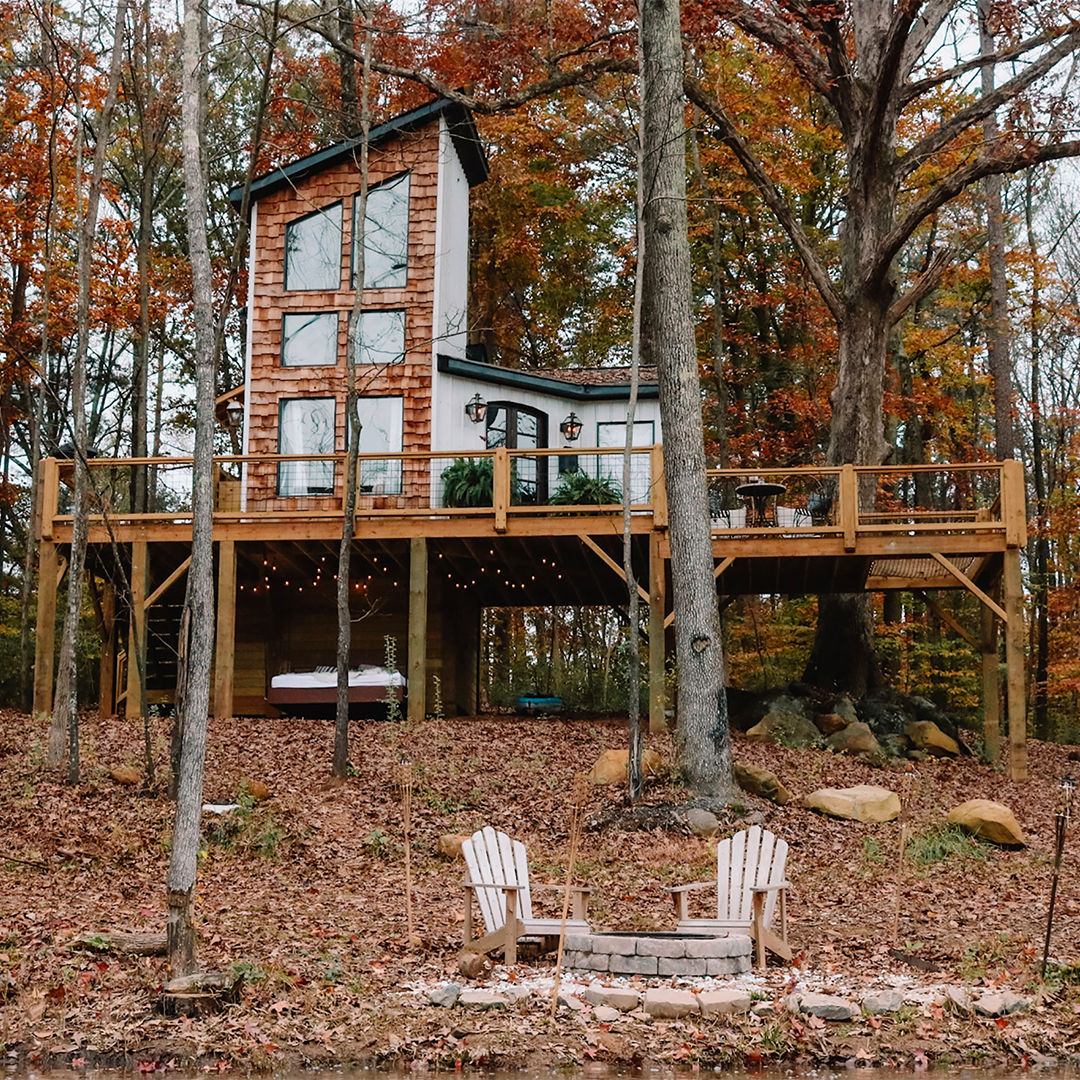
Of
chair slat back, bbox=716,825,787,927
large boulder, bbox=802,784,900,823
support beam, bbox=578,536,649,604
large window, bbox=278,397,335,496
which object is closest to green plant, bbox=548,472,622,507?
support beam, bbox=578,536,649,604

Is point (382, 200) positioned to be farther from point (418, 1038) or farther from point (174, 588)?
point (418, 1038)

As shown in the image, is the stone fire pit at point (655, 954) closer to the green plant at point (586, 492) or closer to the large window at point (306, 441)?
the green plant at point (586, 492)

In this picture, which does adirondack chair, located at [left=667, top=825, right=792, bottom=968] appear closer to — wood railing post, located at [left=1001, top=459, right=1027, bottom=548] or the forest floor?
the forest floor

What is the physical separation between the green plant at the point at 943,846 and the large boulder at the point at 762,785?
5.26 feet

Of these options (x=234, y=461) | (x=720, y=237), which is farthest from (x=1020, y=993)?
(x=720, y=237)

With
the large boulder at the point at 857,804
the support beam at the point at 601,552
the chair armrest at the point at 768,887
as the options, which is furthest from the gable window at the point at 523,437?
the chair armrest at the point at 768,887

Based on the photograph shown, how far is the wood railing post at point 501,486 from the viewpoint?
1771cm

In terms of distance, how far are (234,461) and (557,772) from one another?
6.93 m

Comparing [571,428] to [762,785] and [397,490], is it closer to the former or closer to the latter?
[397,490]

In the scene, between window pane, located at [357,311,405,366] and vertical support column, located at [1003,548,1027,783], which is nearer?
vertical support column, located at [1003,548,1027,783]

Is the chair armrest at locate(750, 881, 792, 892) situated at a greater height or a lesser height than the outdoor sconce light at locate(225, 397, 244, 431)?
lesser

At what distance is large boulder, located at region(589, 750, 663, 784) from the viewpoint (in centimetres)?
1453

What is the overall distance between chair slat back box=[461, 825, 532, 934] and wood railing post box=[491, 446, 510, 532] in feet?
29.9

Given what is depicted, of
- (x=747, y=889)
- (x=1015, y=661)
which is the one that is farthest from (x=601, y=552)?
(x=747, y=889)
